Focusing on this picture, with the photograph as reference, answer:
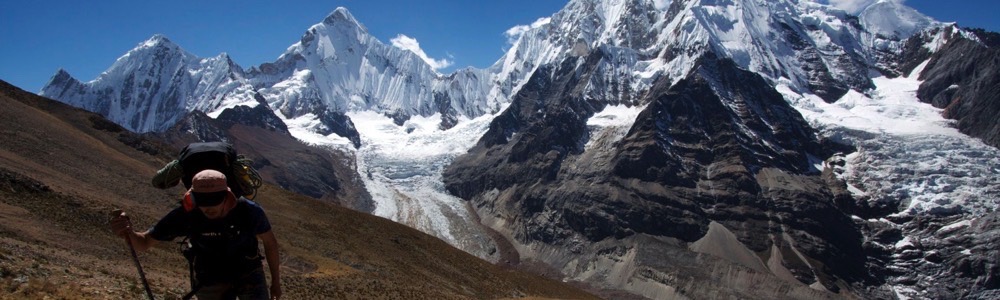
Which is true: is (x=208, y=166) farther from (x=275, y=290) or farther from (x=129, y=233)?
(x=275, y=290)

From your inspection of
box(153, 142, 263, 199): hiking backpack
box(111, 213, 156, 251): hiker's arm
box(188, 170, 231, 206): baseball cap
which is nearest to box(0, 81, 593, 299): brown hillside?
box(111, 213, 156, 251): hiker's arm

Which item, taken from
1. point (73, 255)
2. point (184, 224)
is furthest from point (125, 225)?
point (73, 255)

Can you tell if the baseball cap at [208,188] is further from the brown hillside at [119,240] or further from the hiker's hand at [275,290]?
the brown hillside at [119,240]

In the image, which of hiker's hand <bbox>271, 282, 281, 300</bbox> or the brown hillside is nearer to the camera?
hiker's hand <bbox>271, 282, 281, 300</bbox>

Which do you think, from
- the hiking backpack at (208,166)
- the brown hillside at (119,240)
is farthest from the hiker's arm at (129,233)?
the brown hillside at (119,240)

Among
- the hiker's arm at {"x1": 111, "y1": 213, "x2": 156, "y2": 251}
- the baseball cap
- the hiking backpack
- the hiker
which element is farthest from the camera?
the hiking backpack

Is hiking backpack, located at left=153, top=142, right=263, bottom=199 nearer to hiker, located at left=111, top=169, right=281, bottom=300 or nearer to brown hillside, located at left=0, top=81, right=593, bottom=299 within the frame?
hiker, located at left=111, top=169, right=281, bottom=300

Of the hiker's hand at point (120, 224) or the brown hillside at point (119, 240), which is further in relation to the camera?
the brown hillside at point (119, 240)
